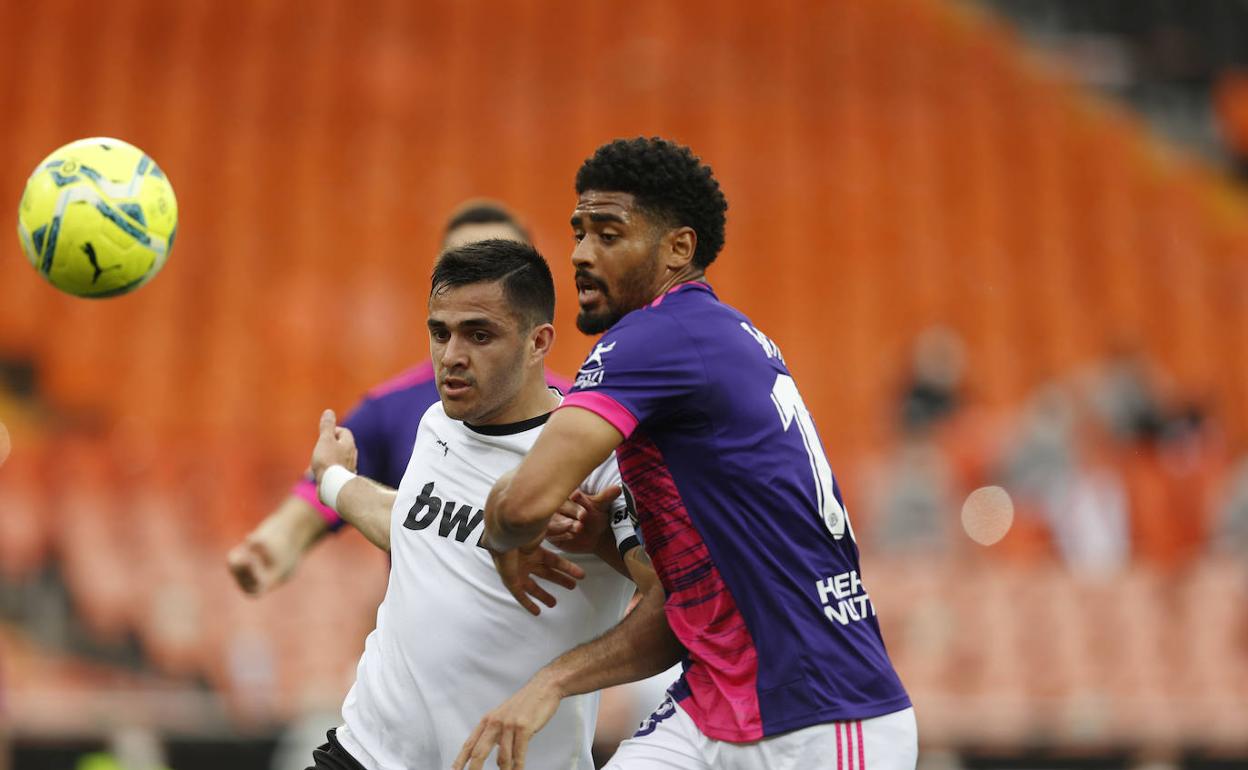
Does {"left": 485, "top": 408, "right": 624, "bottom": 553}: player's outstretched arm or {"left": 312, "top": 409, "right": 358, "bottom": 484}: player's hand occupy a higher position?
{"left": 312, "top": 409, "right": 358, "bottom": 484}: player's hand

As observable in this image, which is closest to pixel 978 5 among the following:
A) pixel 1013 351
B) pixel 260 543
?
pixel 1013 351

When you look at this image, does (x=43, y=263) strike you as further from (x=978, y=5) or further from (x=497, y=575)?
(x=978, y=5)

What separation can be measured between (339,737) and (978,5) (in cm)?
1524

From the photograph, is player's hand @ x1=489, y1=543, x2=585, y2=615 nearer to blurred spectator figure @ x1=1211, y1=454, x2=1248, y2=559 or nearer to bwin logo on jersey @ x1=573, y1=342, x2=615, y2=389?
bwin logo on jersey @ x1=573, y1=342, x2=615, y2=389

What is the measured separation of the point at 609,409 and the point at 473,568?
2.64 feet

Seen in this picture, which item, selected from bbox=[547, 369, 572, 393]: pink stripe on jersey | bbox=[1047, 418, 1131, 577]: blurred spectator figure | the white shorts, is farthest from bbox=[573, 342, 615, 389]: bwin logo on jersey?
bbox=[1047, 418, 1131, 577]: blurred spectator figure

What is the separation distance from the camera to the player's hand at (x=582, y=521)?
13.9 ft

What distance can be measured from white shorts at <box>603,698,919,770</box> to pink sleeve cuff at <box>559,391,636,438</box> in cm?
85

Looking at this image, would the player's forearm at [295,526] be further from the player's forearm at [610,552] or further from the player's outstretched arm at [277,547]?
the player's forearm at [610,552]

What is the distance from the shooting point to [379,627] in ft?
15.0

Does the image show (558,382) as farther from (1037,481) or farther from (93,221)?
(1037,481)

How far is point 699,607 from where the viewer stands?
4047 millimetres

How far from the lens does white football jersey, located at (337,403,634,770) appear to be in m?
4.33

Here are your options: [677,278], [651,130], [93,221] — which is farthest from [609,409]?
[651,130]
